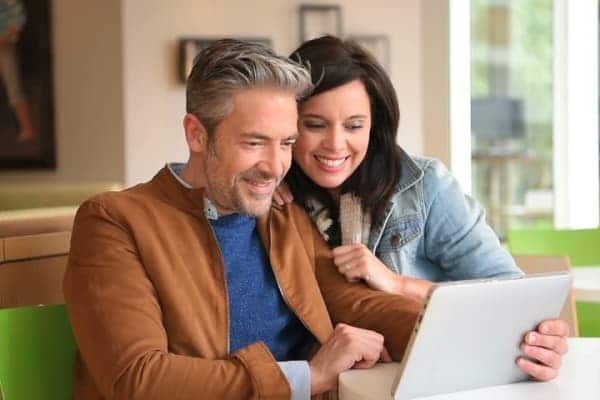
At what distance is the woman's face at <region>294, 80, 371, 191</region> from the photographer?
7.50ft

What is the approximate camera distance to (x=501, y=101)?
7402mm

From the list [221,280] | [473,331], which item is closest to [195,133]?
[221,280]

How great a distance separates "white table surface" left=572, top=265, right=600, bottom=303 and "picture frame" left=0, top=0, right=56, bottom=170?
13.3 feet

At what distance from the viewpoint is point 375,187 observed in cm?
240

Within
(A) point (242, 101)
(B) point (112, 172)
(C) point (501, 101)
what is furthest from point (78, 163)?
(A) point (242, 101)

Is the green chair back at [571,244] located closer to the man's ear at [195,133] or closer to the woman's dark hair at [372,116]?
the woman's dark hair at [372,116]

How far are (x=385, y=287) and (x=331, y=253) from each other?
0.14 meters

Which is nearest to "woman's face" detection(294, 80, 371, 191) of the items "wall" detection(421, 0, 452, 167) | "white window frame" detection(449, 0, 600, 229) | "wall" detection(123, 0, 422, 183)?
"wall" detection(123, 0, 422, 183)

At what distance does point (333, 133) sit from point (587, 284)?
127cm

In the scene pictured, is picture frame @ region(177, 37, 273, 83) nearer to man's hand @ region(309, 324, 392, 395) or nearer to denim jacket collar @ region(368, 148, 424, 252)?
denim jacket collar @ region(368, 148, 424, 252)

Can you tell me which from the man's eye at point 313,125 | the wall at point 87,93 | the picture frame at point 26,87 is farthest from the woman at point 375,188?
the picture frame at point 26,87

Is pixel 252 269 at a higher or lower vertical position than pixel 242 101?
lower

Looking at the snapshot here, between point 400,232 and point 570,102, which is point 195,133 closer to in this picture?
point 400,232

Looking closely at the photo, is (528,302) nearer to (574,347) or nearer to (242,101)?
(574,347)
